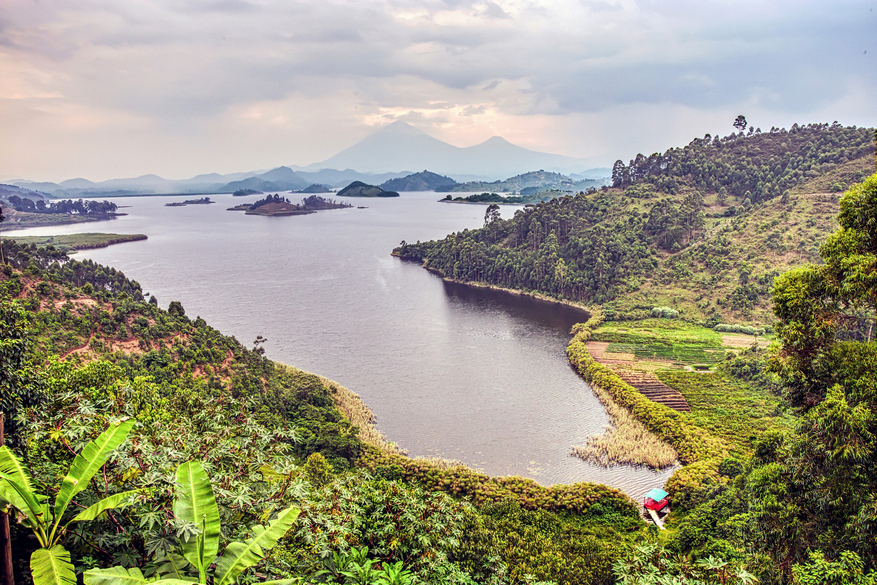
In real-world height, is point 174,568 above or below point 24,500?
below

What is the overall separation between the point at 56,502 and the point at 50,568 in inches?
32.8

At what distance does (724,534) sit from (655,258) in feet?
159

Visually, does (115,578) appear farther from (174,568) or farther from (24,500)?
(24,500)

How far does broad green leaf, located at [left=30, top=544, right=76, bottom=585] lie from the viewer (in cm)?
545

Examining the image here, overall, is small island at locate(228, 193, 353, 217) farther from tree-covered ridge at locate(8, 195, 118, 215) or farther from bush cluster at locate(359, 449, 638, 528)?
bush cluster at locate(359, 449, 638, 528)

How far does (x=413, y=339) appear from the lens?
142ft

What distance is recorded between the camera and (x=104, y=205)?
521 feet

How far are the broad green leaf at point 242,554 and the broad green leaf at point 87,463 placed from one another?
200cm

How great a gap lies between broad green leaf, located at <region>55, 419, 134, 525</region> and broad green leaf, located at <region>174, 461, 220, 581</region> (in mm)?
Result: 1021

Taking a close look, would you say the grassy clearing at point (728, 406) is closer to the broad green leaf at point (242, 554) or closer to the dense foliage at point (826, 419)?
the dense foliage at point (826, 419)

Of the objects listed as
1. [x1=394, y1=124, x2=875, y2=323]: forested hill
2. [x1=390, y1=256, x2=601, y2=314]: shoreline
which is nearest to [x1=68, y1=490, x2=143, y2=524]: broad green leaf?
[x1=394, y1=124, x2=875, y2=323]: forested hill

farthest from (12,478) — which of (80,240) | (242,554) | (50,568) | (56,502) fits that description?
(80,240)

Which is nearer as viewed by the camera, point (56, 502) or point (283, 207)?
point (56, 502)

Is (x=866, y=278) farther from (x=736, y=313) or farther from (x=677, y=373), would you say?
(x=736, y=313)
